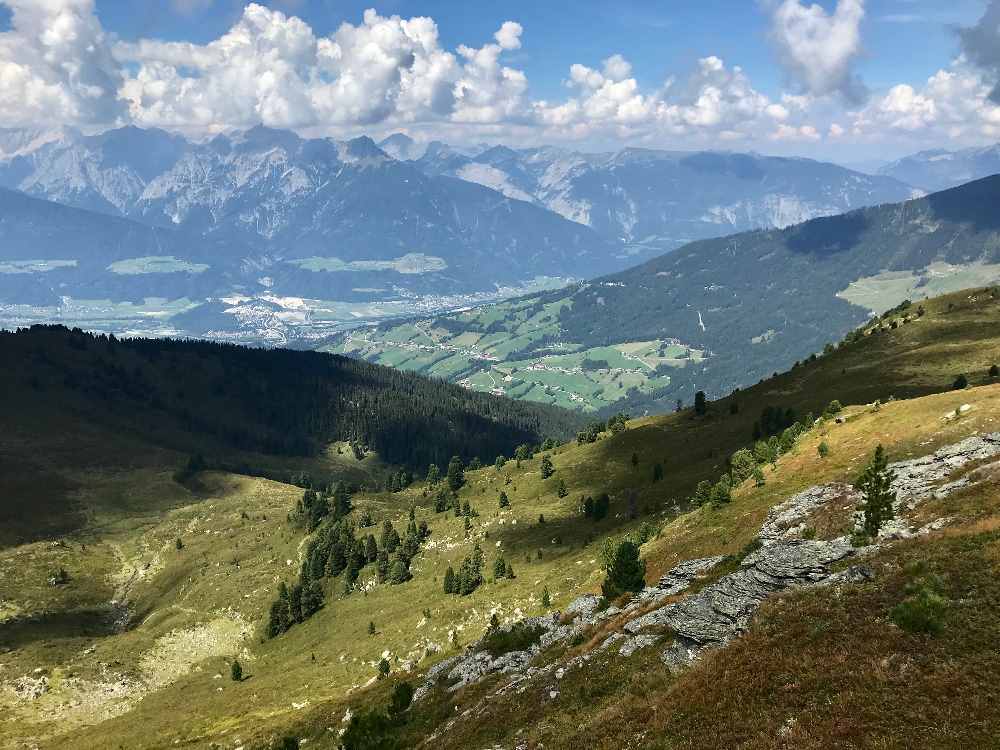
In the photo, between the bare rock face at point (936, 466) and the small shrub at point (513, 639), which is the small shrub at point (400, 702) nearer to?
the small shrub at point (513, 639)

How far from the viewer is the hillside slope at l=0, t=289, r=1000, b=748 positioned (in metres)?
24.1

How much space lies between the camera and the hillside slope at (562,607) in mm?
24109

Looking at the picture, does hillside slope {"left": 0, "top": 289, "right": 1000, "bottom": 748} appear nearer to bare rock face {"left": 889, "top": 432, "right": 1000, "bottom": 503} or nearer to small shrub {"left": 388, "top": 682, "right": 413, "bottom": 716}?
small shrub {"left": 388, "top": 682, "right": 413, "bottom": 716}

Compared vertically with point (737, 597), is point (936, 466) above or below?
below

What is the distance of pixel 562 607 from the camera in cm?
7456

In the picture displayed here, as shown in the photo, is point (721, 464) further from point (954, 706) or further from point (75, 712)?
point (75, 712)

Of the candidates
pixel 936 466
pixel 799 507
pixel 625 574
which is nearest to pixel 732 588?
pixel 625 574

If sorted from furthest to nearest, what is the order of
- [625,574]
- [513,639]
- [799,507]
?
1. [799,507]
2. [625,574]
3. [513,639]

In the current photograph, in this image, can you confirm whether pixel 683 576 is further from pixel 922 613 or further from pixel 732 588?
pixel 922 613

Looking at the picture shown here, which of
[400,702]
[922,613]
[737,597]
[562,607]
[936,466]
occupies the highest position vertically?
[922,613]

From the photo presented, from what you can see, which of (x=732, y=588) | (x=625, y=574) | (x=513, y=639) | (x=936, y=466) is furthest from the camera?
(x=625, y=574)

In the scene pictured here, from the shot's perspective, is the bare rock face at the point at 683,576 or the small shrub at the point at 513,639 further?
the small shrub at the point at 513,639

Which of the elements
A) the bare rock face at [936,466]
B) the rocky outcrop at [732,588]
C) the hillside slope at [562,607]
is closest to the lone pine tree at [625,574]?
the rocky outcrop at [732,588]

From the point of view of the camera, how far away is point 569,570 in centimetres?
9225
